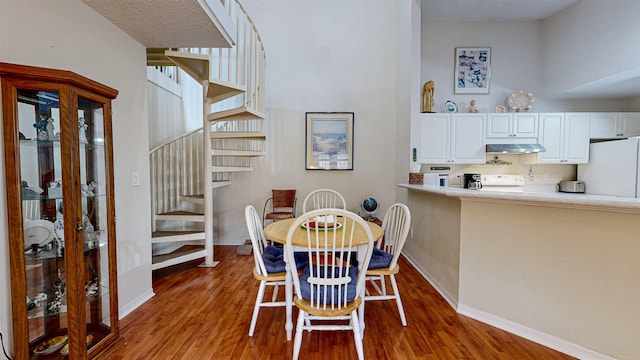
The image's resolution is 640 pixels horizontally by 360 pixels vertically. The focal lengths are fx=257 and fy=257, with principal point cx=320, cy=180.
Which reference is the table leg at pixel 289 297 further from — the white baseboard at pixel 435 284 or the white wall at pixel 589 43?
the white wall at pixel 589 43

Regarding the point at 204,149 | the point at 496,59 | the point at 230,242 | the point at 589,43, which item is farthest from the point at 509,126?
the point at 230,242

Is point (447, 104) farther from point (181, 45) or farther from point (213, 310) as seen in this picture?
point (213, 310)

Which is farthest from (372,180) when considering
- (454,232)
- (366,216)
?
(454,232)

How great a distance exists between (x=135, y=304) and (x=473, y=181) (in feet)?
14.6

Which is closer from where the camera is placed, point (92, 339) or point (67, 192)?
point (67, 192)

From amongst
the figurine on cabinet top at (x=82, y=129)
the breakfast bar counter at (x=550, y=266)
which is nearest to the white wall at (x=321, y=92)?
the breakfast bar counter at (x=550, y=266)

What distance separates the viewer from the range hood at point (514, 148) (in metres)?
3.63

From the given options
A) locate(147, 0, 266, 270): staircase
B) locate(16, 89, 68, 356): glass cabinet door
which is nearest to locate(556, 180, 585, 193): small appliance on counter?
locate(147, 0, 266, 270): staircase

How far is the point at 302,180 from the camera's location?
4.28 meters

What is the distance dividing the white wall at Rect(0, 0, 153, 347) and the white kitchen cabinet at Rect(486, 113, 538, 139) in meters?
4.34

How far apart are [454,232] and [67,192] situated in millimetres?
2747

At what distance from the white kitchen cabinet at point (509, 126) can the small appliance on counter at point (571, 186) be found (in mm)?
939

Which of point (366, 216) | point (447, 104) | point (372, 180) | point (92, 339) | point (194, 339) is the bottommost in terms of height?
point (194, 339)

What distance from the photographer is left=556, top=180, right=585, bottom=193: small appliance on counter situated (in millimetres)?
3809
